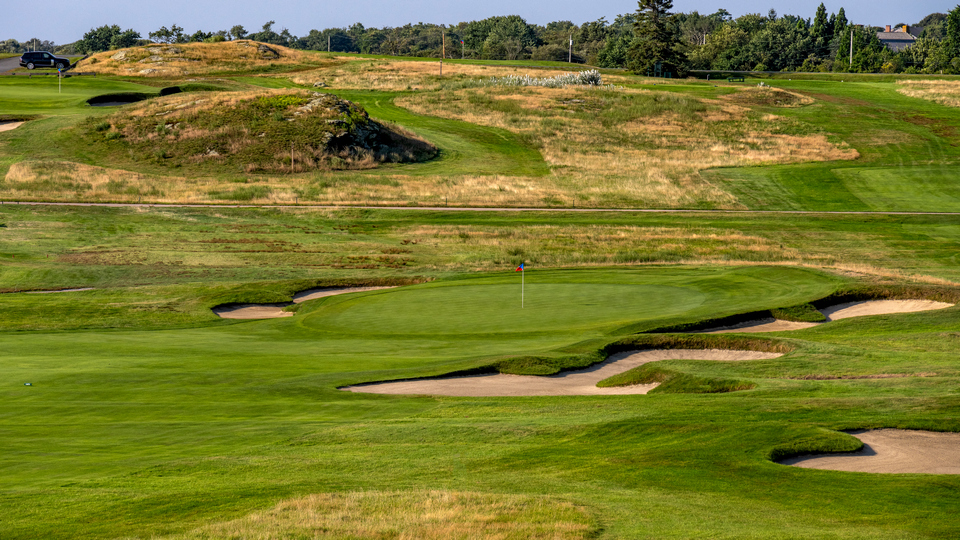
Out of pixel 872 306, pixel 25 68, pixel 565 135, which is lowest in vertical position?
pixel 872 306

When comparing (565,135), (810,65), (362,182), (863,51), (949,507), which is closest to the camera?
(949,507)

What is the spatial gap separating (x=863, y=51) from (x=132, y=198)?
115273mm

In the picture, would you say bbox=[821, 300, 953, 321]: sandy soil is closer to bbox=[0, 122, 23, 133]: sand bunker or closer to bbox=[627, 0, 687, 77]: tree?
bbox=[0, 122, 23, 133]: sand bunker

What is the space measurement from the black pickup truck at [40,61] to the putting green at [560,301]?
288 ft

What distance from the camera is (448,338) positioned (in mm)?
21938

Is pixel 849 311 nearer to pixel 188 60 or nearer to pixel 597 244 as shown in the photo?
pixel 597 244

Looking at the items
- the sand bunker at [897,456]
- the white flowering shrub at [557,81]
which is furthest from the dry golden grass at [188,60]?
the sand bunker at [897,456]

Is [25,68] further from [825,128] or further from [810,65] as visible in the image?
[810,65]

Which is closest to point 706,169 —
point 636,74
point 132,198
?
point 132,198

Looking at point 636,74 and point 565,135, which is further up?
point 636,74

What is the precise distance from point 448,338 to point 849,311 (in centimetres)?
1250

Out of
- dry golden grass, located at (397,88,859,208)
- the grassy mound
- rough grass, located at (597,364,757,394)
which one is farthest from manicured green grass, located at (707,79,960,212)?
rough grass, located at (597,364,757,394)

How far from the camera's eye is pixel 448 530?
9141 mm

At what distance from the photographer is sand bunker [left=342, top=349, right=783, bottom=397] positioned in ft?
56.6
